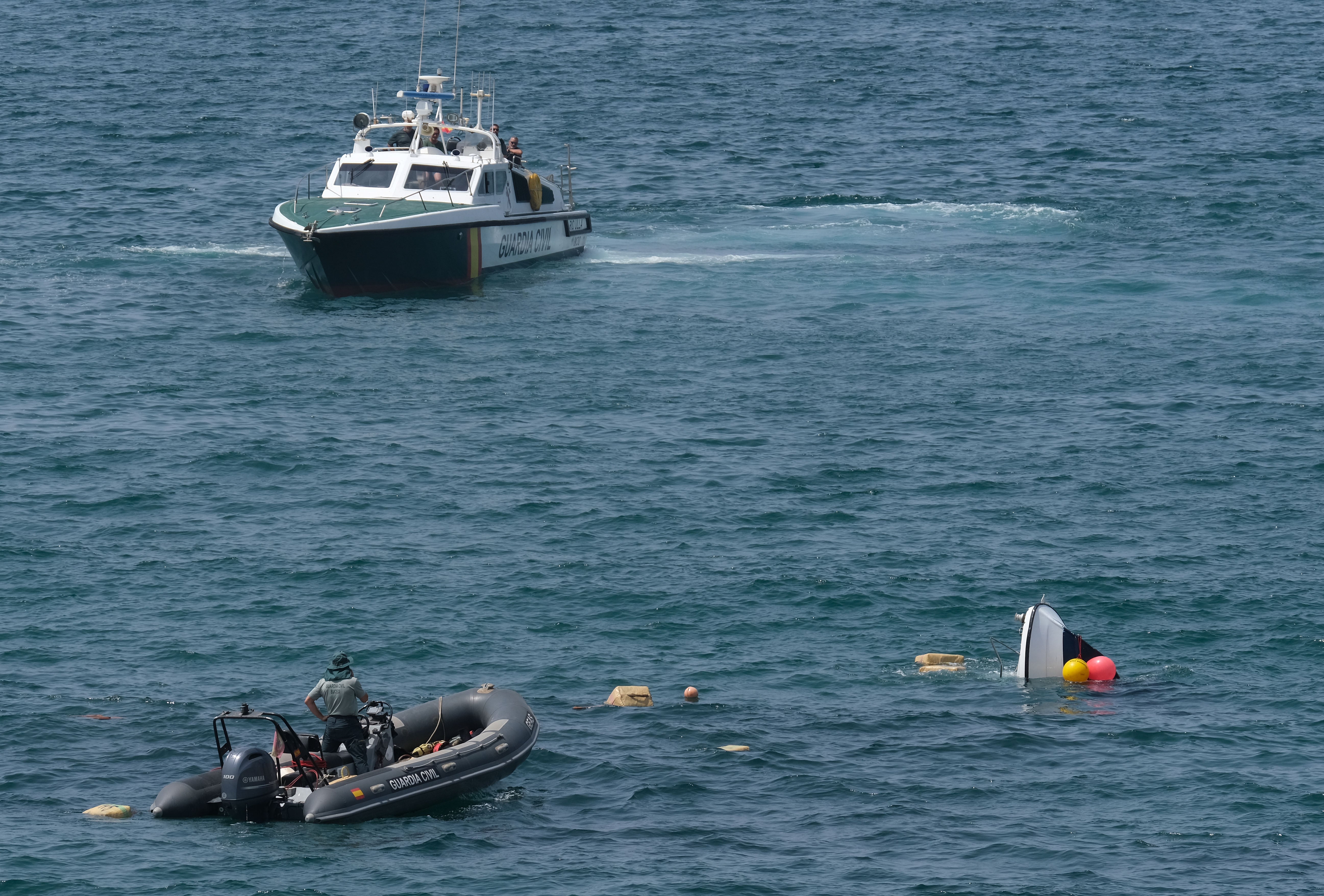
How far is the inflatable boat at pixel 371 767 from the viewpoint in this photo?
2272 cm

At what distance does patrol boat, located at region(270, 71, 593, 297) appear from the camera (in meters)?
48.4

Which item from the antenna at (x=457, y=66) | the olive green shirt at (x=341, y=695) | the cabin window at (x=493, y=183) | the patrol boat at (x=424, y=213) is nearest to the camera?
the olive green shirt at (x=341, y=695)

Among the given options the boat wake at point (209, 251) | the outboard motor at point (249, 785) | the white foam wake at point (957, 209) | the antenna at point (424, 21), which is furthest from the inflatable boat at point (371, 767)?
the antenna at point (424, 21)

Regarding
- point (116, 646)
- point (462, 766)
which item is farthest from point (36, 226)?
point (462, 766)

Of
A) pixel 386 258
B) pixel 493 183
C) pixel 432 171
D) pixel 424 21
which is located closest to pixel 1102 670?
pixel 386 258

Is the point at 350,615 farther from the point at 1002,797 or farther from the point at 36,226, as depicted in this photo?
the point at 36,226

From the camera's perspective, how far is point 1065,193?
64312mm

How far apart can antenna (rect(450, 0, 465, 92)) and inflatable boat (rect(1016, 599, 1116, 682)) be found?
28877 millimetres

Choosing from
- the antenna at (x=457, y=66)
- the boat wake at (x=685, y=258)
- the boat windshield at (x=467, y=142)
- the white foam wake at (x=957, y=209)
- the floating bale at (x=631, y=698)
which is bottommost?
the floating bale at (x=631, y=698)

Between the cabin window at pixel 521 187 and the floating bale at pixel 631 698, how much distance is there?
28870 millimetres

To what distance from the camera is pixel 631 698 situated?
26.9m

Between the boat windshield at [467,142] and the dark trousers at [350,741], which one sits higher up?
the boat windshield at [467,142]

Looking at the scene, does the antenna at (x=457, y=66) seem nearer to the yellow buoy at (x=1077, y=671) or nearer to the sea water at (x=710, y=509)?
the sea water at (x=710, y=509)

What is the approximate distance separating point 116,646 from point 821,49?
7010 centimetres
